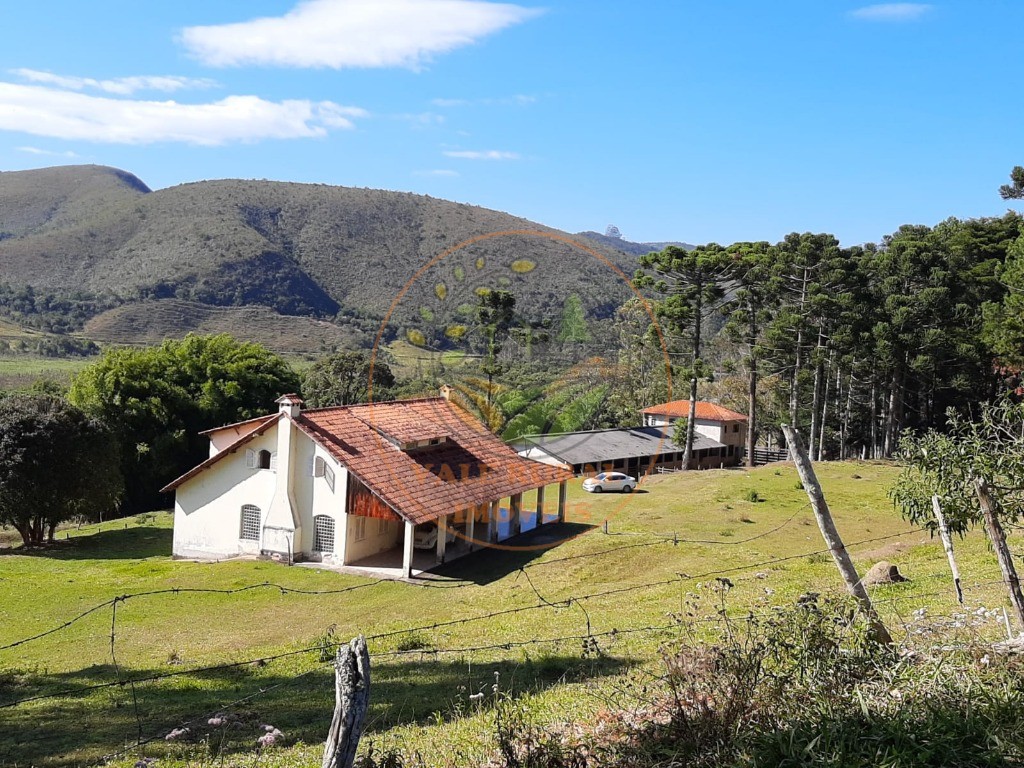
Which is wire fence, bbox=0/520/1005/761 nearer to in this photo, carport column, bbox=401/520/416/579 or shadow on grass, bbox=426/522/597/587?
carport column, bbox=401/520/416/579

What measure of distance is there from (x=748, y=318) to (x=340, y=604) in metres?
30.5

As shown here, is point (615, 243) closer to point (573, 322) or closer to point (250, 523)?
point (250, 523)

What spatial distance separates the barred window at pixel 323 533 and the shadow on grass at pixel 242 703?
34.5ft

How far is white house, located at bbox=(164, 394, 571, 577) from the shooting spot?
22188mm

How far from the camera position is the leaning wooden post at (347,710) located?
13.3 ft

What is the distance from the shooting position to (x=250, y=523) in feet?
78.5

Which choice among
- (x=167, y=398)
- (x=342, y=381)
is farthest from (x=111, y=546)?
(x=342, y=381)

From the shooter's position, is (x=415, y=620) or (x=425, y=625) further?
(x=415, y=620)

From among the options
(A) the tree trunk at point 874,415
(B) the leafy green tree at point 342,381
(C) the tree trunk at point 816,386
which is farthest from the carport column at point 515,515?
(A) the tree trunk at point 874,415

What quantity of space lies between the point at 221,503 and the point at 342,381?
2772 cm

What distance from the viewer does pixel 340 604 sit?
59.2 feet

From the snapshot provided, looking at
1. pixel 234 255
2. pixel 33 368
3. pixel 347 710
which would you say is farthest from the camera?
pixel 234 255

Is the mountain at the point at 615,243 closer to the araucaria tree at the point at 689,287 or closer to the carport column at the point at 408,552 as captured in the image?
the araucaria tree at the point at 689,287

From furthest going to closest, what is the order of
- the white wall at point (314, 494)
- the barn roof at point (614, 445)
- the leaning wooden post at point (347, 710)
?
the barn roof at point (614, 445)
the white wall at point (314, 494)
the leaning wooden post at point (347, 710)
